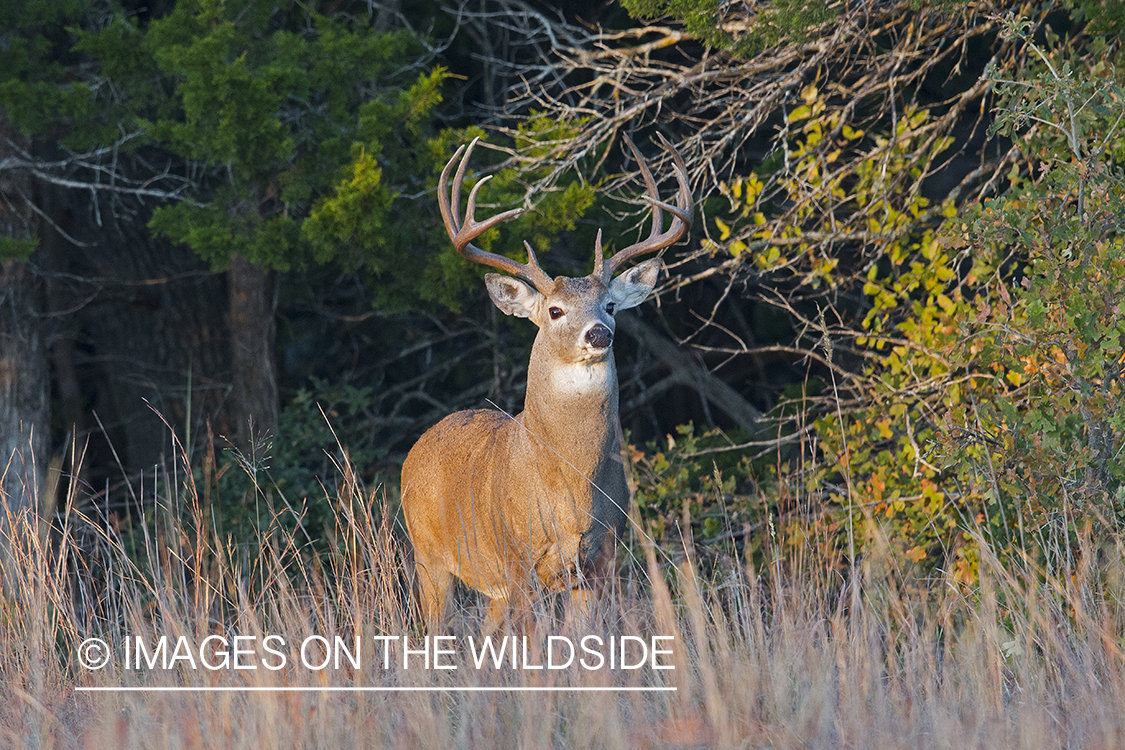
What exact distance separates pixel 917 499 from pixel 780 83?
224cm

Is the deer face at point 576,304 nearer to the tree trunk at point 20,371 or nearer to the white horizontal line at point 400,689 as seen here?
the white horizontal line at point 400,689

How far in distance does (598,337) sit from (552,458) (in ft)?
1.91

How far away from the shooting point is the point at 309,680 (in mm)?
4121

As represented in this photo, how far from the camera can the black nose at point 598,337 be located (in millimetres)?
4996

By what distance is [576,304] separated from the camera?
208 inches

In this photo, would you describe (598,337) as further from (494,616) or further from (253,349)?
(253,349)

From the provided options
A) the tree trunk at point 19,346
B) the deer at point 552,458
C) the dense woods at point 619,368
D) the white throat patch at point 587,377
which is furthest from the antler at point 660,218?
the tree trunk at point 19,346

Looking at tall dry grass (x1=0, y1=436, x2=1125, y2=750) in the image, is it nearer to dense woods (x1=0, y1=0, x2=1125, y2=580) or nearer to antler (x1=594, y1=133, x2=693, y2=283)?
dense woods (x1=0, y1=0, x2=1125, y2=580)

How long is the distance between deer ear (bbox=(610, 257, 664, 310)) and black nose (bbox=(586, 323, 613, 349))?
0.75 m

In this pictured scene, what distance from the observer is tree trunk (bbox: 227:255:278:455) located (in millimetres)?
8617

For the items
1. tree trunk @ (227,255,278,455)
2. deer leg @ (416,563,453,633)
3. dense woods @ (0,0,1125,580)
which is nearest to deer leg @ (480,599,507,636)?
deer leg @ (416,563,453,633)

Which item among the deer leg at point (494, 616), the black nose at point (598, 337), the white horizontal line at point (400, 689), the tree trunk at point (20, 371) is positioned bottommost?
the white horizontal line at point (400, 689)

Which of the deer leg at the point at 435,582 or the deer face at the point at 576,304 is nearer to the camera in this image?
the deer face at the point at 576,304

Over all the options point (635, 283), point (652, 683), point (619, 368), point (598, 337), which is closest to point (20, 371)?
point (635, 283)
